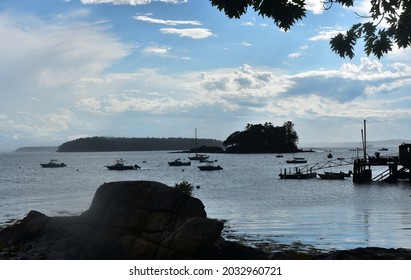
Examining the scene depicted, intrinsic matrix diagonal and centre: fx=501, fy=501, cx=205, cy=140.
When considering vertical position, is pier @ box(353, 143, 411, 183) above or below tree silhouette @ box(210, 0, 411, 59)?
below

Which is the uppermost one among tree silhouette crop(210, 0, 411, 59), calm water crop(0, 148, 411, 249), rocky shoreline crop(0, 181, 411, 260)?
tree silhouette crop(210, 0, 411, 59)

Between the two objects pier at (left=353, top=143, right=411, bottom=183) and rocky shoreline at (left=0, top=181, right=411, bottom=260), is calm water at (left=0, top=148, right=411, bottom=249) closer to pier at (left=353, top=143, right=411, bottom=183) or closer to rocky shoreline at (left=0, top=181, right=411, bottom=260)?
pier at (left=353, top=143, right=411, bottom=183)

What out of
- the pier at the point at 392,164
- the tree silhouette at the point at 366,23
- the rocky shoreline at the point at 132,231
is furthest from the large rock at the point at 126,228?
the pier at the point at 392,164

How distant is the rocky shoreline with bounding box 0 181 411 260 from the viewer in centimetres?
1800

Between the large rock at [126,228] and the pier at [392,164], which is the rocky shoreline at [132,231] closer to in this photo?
the large rock at [126,228]

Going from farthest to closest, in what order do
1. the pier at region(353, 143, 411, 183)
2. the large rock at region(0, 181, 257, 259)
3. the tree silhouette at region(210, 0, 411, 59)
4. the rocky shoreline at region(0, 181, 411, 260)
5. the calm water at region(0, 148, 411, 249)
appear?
the pier at region(353, 143, 411, 183) < the calm water at region(0, 148, 411, 249) < the large rock at region(0, 181, 257, 259) < the rocky shoreline at region(0, 181, 411, 260) < the tree silhouette at region(210, 0, 411, 59)

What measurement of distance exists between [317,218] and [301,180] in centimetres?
5245

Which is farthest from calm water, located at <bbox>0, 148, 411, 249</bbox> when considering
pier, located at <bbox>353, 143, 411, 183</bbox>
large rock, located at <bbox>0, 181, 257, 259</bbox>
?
large rock, located at <bbox>0, 181, 257, 259</bbox>

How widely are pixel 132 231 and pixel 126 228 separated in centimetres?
29

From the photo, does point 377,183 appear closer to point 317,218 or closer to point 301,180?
point 301,180

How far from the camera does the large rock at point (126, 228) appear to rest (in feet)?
60.5

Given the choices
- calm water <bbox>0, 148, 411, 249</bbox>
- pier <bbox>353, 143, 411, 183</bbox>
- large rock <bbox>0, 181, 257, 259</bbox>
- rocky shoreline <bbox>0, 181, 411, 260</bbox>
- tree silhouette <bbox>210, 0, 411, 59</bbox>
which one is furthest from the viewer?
pier <bbox>353, 143, 411, 183</bbox>

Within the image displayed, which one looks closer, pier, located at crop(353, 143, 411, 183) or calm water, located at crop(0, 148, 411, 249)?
calm water, located at crop(0, 148, 411, 249)
